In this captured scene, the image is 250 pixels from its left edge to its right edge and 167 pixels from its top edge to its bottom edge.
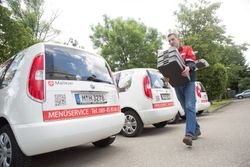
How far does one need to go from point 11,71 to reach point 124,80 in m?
3.09

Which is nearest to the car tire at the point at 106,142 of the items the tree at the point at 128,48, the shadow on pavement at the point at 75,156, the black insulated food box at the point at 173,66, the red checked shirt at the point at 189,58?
the shadow on pavement at the point at 75,156

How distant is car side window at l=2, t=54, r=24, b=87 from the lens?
3.53m

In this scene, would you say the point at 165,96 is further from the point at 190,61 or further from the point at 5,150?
the point at 5,150

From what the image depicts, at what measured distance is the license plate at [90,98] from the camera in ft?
11.8

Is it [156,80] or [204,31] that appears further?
[204,31]

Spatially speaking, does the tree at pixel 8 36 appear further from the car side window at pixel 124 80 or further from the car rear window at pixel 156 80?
the car rear window at pixel 156 80

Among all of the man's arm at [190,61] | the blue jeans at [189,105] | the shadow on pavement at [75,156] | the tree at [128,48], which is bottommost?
the shadow on pavement at [75,156]

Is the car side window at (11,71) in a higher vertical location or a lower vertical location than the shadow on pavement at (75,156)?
higher

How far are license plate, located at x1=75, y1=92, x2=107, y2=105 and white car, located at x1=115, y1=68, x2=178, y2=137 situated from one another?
1878 mm

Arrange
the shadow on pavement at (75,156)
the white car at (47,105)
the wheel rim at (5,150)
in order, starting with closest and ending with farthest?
the white car at (47,105), the wheel rim at (5,150), the shadow on pavement at (75,156)

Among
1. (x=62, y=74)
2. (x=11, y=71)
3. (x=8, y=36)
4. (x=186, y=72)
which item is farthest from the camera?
(x=8, y=36)

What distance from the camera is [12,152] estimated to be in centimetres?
322

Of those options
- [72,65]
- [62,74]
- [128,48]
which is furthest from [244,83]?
[62,74]

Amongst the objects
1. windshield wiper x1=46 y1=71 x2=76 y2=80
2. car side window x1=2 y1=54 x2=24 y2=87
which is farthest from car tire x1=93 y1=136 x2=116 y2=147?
car side window x1=2 y1=54 x2=24 y2=87
